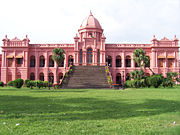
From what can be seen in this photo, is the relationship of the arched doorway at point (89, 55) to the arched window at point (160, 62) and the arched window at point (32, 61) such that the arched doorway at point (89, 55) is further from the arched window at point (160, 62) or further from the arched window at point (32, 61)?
the arched window at point (160, 62)

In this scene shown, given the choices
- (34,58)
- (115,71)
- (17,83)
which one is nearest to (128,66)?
(115,71)

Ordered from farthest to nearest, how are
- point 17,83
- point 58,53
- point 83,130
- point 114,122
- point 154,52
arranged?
point 154,52 → point 58,53 → point 17,83 → point 114,122 → point 83,130

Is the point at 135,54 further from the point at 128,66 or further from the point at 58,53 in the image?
the point at 58,53

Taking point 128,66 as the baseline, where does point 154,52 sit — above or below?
above

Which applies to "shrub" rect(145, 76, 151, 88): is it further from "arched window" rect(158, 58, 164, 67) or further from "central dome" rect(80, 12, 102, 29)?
"central dome" rect(80, 12, 102, 29)

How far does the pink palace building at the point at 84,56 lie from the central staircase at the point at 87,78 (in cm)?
631

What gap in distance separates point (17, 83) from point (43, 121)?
2659cm

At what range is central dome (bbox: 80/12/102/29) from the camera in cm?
5131

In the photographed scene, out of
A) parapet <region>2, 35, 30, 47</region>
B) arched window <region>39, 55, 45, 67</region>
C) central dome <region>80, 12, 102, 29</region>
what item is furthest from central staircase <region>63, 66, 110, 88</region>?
central dome <region>80, 12, 102, 29</region>

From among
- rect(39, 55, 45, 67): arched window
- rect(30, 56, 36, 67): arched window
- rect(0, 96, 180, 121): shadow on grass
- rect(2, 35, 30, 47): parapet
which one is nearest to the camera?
rect(0, 96, 180, 121): shadow on grass

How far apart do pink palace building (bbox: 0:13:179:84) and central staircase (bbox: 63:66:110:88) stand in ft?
20.7

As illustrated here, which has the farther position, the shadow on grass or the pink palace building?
the pink palace building

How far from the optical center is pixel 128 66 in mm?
49031

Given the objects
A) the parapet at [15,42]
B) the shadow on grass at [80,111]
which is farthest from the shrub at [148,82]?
the parapet at [15,42]
